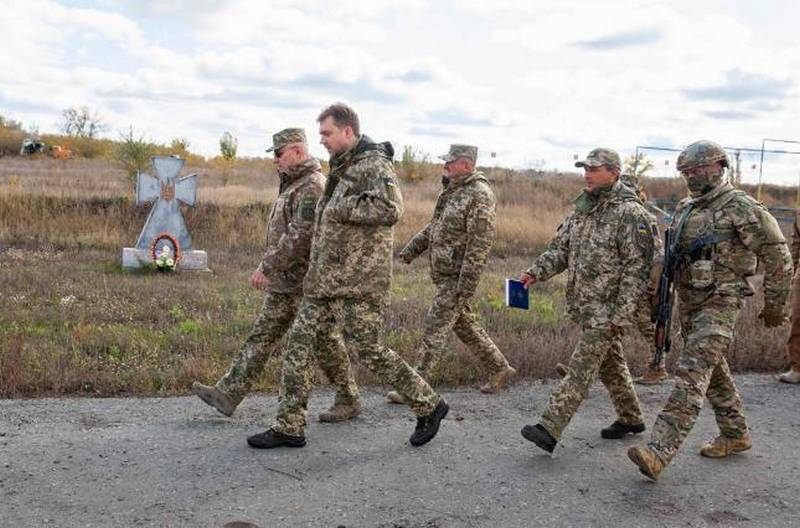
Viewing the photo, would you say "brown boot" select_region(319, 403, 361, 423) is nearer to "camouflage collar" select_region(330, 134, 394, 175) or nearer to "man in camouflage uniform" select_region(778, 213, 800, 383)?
"camouflage collar" select_region(330, 134, 394, 175)

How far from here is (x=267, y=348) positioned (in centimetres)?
578

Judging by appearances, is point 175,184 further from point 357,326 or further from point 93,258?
point 357,326

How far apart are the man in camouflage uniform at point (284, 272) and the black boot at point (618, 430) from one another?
72.7 inches

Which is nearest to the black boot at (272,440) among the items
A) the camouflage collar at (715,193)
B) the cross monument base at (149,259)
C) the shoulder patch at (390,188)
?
the shoulder patch at (390,188)

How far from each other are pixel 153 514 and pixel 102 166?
2828 centimetres

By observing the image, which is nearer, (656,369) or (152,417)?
(152,417)

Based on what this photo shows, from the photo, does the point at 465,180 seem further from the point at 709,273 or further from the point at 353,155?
the point at 709,273

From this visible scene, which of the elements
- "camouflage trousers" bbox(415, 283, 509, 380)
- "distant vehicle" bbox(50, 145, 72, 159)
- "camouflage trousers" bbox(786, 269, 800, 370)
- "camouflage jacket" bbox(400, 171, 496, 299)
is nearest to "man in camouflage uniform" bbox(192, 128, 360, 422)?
"camouflage trousers" bbox(415, 283, 509, 380)

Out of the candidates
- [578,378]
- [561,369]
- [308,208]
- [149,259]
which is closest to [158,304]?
[149,259]

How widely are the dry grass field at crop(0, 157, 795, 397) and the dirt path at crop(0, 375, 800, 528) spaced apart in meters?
0.81

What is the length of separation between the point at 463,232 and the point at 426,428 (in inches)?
69.7

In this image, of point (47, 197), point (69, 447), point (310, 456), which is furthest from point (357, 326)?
point (47, 197)

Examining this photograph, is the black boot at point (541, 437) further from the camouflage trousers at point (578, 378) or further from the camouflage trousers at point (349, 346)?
the camouflage trousers at point (349, 346)

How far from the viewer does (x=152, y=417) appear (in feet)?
→ 18.9
